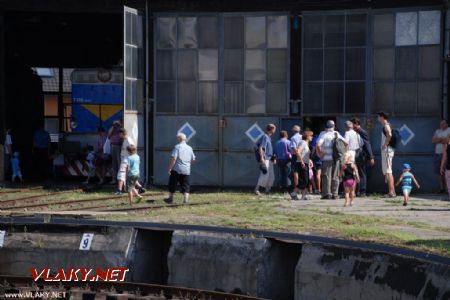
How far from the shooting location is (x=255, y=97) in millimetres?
23453

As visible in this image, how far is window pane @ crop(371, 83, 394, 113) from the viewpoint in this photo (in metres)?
22.4

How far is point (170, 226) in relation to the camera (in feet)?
44.0

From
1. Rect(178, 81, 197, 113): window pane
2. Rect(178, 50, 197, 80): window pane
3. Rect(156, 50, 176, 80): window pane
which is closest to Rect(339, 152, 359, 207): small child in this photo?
Rect(178, 81, 197, 113): window pane

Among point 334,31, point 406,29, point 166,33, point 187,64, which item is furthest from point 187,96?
point 406,29

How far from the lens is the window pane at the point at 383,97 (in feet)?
73.5

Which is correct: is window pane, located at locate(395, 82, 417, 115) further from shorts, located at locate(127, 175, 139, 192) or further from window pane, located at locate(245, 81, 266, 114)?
shorts, located at locate(127, 175, 139, 192)

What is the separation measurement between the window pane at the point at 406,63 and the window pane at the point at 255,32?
3.59m

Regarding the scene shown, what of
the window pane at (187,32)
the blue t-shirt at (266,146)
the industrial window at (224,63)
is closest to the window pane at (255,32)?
the industrial window at (224,63)

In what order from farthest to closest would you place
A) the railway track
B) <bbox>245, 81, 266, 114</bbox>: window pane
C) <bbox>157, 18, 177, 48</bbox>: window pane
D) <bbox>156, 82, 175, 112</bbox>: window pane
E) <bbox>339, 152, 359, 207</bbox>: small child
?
1. <bbox>156, 82, 175, 112</bbox>: window pane
2. <bbox>157, 18, 177, 48</bbox>: window pane
3. <bbox>245, 81, 266, 114</bbox>: window pane
4. <bbox>339, 152, 359, 207</bbox>: small child
5. the railway track

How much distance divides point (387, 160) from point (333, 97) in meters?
3.00

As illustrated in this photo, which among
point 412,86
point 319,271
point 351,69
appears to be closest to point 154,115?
point 351,69

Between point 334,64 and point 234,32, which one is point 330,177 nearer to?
point 334,64

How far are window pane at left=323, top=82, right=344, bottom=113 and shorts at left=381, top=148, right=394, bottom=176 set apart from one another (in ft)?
8.24

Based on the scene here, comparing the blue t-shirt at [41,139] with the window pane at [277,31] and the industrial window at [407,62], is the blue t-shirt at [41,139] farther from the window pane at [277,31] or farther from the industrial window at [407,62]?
the industrial window at [407,62]
